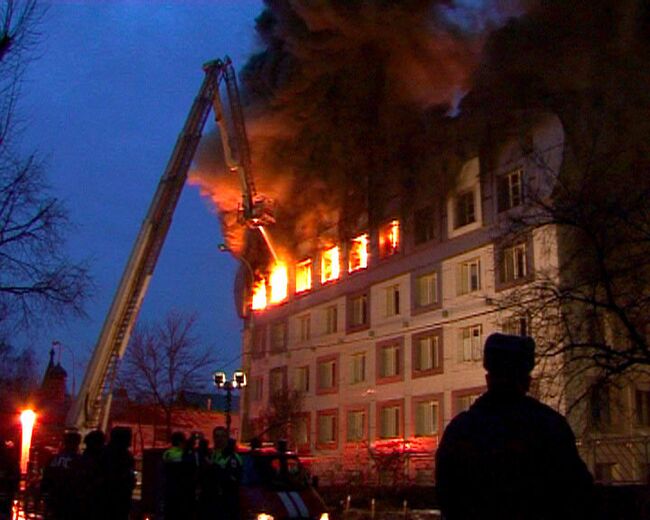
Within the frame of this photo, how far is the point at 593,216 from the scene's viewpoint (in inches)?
626

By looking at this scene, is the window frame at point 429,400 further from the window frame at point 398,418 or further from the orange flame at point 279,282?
the orange flame at point 279,282

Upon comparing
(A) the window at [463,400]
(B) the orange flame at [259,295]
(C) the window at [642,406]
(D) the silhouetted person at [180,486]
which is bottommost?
(D) the silhouetted person at [180,486]

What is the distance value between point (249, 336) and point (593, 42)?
25.3 meters

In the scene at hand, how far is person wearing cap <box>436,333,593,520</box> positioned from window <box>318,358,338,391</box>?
121 feet

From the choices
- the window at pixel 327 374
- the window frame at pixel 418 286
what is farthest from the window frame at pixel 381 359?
the window at pixel 327 374

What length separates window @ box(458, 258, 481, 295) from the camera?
31656mm

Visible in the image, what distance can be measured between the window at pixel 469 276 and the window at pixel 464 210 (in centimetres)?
155

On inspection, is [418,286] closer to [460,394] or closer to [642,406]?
[460,394]

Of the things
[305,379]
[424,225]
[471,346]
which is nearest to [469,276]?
[471,346]

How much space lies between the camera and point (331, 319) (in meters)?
41.3

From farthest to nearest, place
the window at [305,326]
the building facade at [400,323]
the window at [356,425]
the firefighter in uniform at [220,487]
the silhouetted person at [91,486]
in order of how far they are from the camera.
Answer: the window at [305,326], the window at [356,425], the building facade at [400,323], the firefighter in uniform at [220,487], the silhouetted person at [91,486]

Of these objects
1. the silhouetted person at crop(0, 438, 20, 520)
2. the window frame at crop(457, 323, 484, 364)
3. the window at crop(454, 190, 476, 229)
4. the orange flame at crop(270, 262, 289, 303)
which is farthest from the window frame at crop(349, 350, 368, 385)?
the silhouetted person at crop(0, 438, 20, 520)

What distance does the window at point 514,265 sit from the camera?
28.5 metres

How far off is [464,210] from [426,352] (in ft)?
18.7
